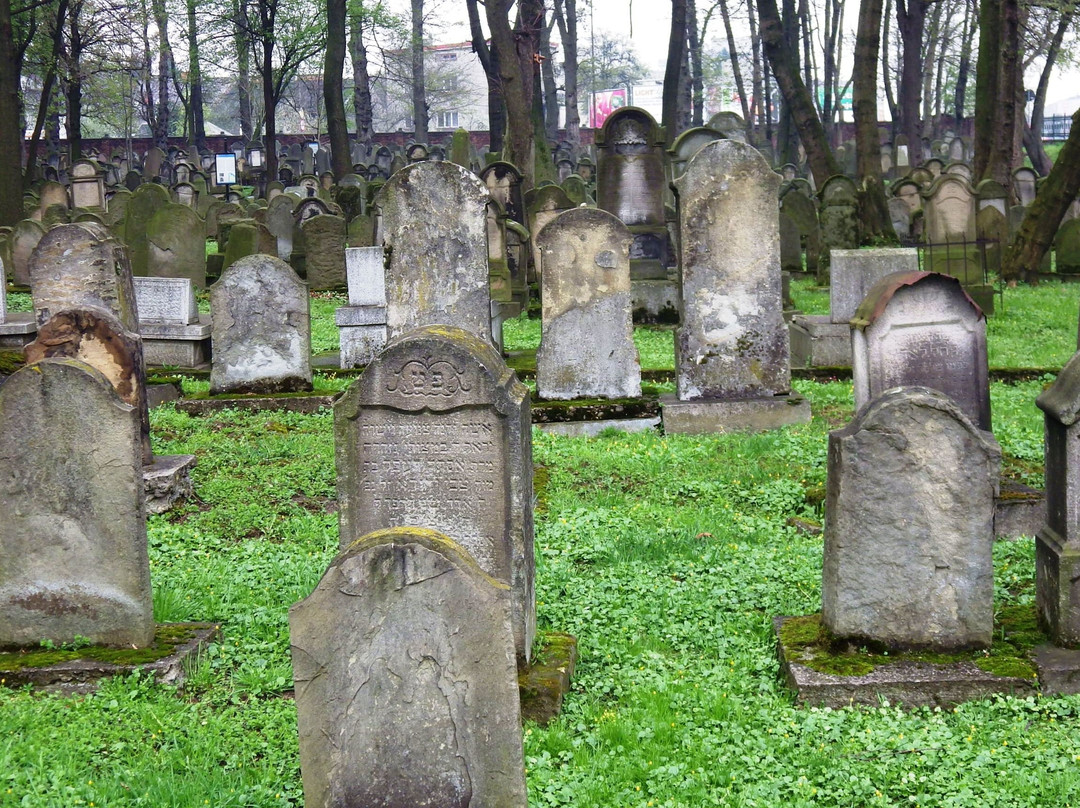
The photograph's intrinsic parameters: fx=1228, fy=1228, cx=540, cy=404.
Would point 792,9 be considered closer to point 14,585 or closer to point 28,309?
point 28,309

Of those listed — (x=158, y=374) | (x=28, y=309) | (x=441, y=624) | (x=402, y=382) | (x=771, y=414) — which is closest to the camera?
(x=441, y=624)

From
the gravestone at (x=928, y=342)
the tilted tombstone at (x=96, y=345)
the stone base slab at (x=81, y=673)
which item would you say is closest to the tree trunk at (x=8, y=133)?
the tilted tombstone at (x=96, y=345)

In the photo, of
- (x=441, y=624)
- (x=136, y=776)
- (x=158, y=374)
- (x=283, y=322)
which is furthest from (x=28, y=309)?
(x=441, y=624)

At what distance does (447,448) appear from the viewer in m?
5.53

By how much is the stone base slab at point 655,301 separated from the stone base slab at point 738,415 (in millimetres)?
6263

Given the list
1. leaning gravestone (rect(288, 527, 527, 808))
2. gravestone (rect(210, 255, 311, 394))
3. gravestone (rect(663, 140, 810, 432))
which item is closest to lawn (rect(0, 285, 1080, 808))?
gravestone (rect(663, 140, 810, 432))

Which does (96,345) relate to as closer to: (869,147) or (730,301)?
(730,301)

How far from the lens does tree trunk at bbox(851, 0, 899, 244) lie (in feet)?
61.3

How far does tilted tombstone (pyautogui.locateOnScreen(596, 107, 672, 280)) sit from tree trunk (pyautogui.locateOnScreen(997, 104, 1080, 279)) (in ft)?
17.6

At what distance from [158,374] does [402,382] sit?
306 inches

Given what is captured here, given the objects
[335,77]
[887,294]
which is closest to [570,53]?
[335,77]

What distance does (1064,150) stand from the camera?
56.8 feet

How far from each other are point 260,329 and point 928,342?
19.9ft

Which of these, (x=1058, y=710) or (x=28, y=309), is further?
(x=28, y=309)
